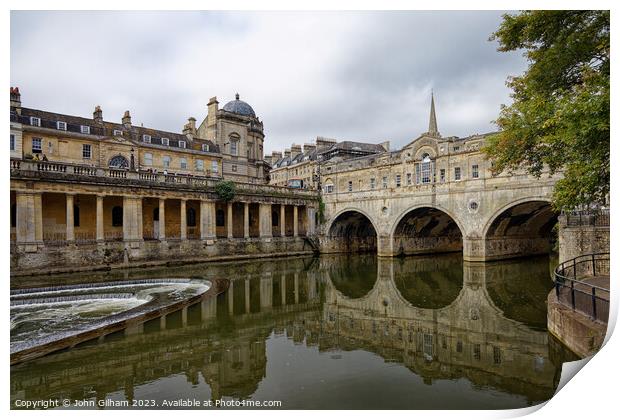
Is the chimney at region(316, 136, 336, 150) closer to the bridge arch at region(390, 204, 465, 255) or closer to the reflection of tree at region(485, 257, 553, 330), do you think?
the bridge arch at region(390, 204, 465, 255)

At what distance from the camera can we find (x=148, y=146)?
33.3m

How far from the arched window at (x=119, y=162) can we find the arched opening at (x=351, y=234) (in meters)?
18.4

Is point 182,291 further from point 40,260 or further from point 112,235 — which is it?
point 112,235

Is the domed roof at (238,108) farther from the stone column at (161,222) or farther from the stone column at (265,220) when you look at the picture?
the stone column at (161,222)

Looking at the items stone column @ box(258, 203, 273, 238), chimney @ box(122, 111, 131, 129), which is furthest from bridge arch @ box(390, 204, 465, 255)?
chimney @ box(122, 111, 131, 129)

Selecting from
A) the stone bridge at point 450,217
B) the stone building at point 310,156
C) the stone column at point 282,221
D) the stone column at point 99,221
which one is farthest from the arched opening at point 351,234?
the stone column at point 99,221

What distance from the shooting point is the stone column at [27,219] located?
19.8m

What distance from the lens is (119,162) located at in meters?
31.5

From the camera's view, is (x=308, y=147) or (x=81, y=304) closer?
(x=81, y=304)

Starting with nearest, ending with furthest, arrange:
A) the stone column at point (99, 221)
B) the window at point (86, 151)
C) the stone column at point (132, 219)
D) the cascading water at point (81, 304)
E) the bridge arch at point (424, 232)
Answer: the cascading water at point (81, 304) < the stone column at point (99, 221) < the stone column at point (132, 219) < the window at point (86, 151) < the bridge arch at point (424, 232)

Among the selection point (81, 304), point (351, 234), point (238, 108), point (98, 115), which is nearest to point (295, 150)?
point (238, 108)

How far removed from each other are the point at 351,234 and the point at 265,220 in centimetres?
923

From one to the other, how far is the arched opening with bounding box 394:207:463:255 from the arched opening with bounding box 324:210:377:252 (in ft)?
16.6

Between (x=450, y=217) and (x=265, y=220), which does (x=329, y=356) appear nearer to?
(x=265, y=220)
